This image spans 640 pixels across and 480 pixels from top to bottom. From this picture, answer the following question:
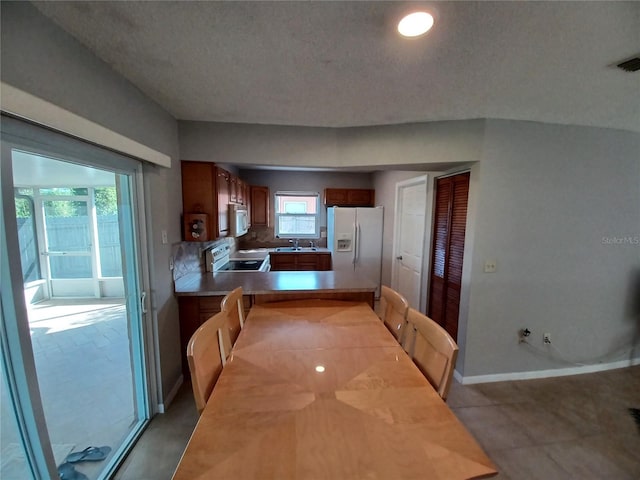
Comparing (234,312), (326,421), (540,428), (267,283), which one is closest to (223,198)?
(267,283)

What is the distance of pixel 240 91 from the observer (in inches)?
67.4

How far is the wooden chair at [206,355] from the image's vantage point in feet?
3.35

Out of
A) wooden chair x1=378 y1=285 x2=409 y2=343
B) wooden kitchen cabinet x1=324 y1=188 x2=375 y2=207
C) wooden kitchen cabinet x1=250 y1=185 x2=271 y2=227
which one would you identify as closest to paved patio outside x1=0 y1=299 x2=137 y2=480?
wooden chair x1=378 y1=285 x2=409 y2=343

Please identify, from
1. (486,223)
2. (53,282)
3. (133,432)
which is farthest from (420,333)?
(53,282)

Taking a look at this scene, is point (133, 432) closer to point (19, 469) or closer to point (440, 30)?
point (19, 469)

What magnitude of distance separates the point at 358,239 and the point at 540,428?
313cm

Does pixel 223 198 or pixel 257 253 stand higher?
pixel 223 198

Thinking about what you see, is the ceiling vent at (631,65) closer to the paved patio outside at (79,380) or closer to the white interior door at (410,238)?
the white interior door at (410,238)

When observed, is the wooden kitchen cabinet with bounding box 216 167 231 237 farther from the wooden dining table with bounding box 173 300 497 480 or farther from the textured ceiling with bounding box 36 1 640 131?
the wooden dining table with bounding box 173 300 497 480

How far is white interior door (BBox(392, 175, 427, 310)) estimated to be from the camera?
11.0 ft

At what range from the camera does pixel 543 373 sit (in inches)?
98.8

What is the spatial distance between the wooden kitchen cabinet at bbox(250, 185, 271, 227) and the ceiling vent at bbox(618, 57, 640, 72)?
4433 millimetres

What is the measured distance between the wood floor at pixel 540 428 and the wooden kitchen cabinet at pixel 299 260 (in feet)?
8.48

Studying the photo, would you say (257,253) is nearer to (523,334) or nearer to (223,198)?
(223,198)
